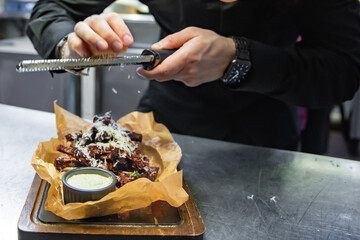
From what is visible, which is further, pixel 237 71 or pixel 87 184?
pixel 237 71

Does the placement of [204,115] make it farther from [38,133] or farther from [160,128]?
[38,133]

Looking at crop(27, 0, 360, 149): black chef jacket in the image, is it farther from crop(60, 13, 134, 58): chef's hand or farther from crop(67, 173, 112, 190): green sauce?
crop(67, 173, 112, 190): green sauce

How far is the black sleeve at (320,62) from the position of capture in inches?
56.6

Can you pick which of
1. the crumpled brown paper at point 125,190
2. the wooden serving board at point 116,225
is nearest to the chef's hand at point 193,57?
the crumpled brown paper at point 125,190

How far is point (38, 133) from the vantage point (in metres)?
1.55

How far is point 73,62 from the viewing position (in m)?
1.05

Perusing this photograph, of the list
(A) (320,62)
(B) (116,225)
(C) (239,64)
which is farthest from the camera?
(A) (320,62)

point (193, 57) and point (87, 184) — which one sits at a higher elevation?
point (193, 57)

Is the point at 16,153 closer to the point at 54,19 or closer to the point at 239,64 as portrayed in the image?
the point at 54,19

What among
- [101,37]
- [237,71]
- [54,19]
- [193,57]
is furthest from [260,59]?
[54,19]

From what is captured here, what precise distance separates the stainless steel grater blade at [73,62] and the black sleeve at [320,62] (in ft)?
1.39

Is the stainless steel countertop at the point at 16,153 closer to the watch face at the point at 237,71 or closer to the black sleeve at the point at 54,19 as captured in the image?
the black sleeve at the point at 54,19

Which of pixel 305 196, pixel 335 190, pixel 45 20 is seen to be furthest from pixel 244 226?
pixel 45 20

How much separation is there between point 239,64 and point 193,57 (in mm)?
193
